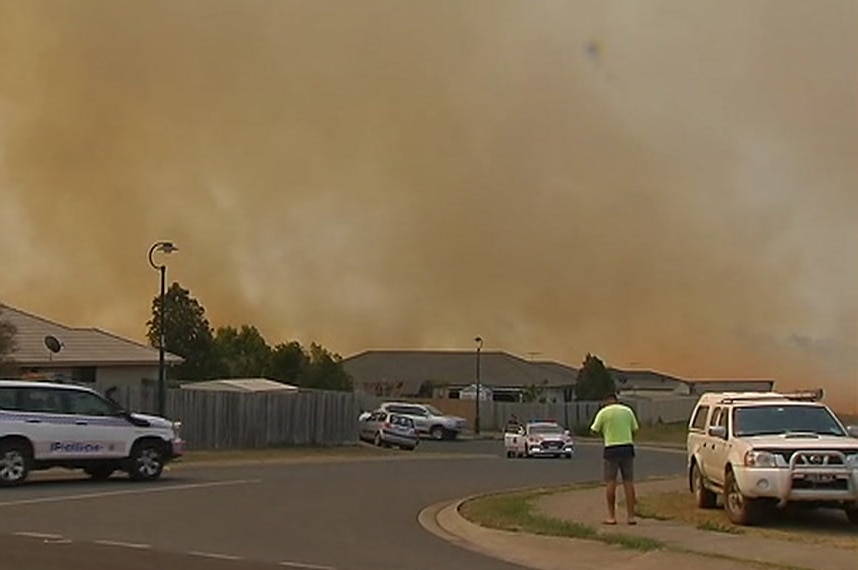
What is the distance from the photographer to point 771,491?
18.8 m

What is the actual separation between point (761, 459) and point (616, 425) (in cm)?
200

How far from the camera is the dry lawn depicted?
17.8 metres

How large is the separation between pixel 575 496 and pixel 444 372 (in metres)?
88.9

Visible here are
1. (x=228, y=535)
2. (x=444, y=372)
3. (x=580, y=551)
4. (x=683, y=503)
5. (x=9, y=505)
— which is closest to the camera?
(x=580, y=551)

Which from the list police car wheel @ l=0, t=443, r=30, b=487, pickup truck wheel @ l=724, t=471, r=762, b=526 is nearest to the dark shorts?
pickup truck wheel @ l=724, t=471, r=762, b=526

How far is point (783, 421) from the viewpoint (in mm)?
20656

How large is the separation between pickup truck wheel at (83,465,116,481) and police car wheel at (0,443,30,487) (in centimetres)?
Result: 169

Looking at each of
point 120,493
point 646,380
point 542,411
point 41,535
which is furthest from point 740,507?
point 646,380

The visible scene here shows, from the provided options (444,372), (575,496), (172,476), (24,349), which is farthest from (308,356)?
(575,496)

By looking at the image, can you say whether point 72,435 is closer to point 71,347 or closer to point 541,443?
point 541,443

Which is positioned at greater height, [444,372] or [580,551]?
[444,372]

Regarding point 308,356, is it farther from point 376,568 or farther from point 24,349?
point 376,568

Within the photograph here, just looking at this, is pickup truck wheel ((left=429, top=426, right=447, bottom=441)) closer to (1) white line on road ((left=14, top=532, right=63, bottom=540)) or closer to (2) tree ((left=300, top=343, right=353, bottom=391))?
(2) tree ((left=300, top=343, right=353, bottom=391))

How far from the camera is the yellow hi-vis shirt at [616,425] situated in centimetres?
1944
